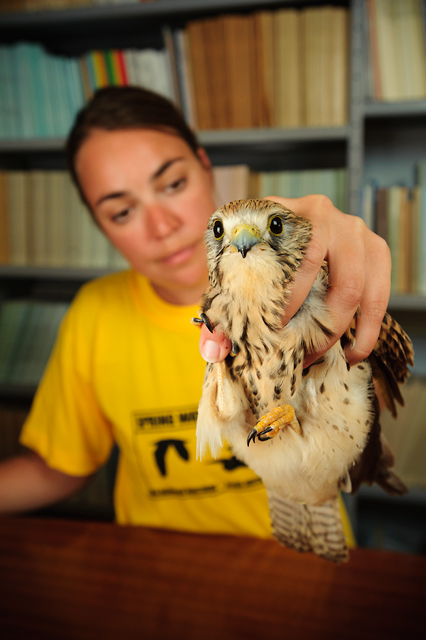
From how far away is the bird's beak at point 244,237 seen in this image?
0.28 metres

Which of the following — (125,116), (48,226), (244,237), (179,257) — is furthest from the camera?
(48,226)

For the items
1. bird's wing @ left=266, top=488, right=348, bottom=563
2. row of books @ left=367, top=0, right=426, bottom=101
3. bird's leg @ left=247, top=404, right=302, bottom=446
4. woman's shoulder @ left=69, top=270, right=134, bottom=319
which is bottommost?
bird's wing @ left=266, top=488, right=348, bottom=563

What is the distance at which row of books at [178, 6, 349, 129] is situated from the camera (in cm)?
140

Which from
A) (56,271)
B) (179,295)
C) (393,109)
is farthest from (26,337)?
(393,109)

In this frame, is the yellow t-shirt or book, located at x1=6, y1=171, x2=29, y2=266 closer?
the yellow t-shirt

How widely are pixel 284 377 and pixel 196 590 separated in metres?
0.50

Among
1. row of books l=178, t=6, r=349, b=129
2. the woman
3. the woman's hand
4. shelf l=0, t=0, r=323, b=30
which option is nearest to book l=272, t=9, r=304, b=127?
row of books l=178, t=6, r=349, b=129

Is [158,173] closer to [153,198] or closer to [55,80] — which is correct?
[153,198]

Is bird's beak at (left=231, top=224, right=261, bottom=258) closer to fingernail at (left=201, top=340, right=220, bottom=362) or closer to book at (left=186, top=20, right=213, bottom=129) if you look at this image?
fingernail at (left=201, top=340, right=220, bottom=362)

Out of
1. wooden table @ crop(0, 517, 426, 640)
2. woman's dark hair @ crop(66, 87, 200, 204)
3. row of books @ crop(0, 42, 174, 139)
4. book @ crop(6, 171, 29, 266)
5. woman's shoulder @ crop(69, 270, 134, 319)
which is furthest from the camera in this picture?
book @ crop(6, 171, 29, 266)

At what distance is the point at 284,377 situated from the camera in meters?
0.32

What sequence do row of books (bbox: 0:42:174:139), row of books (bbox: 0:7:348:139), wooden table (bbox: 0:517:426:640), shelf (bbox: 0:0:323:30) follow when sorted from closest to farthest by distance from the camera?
1. wooden table (bbox: 0:517:426:640)
2. row of books (bbox: 0:7:348:139)
3. shelf (bbox: 0:0:323:30)
4. row of books (bbox: 0:42:174:139)

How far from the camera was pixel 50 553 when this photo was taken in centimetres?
78

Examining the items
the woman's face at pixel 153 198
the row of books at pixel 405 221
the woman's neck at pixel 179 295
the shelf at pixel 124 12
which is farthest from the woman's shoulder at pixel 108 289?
the shelf at pixel 124 12
